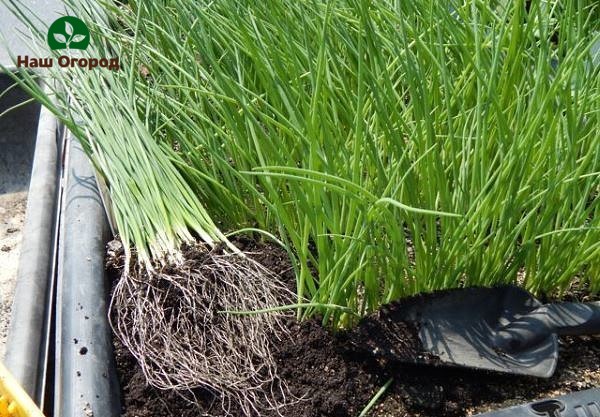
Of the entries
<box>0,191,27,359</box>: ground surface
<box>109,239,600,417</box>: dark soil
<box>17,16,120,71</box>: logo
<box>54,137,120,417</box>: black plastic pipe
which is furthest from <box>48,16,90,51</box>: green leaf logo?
<box>109,239,600,417</box>: dark soil

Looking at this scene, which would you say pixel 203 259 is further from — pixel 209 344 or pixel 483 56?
pixel 483 56

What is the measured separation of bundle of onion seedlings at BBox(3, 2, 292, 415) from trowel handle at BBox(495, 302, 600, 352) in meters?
0.33

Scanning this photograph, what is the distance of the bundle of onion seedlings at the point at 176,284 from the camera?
3.27ft

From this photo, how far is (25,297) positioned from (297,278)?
46 cm

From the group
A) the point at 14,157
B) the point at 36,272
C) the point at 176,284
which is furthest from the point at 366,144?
the point at 14,157

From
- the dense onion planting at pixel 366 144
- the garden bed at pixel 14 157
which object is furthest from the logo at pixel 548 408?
the garden bed at pixel 14 157

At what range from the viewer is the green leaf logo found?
1412 millimetres

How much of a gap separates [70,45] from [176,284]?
0.63 meters

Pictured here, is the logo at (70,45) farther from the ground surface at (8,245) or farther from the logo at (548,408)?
the logo at (548,408)

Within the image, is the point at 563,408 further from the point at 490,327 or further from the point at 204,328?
the point at 204,328

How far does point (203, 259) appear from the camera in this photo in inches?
42.3

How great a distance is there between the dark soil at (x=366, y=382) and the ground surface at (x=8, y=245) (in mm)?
587

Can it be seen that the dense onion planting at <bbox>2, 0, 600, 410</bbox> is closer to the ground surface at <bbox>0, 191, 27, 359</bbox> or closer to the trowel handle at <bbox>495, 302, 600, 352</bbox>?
the trowel handle at <bbox>495, 302, 600, 352</bbox>

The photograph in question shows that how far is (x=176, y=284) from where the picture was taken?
103 cm
